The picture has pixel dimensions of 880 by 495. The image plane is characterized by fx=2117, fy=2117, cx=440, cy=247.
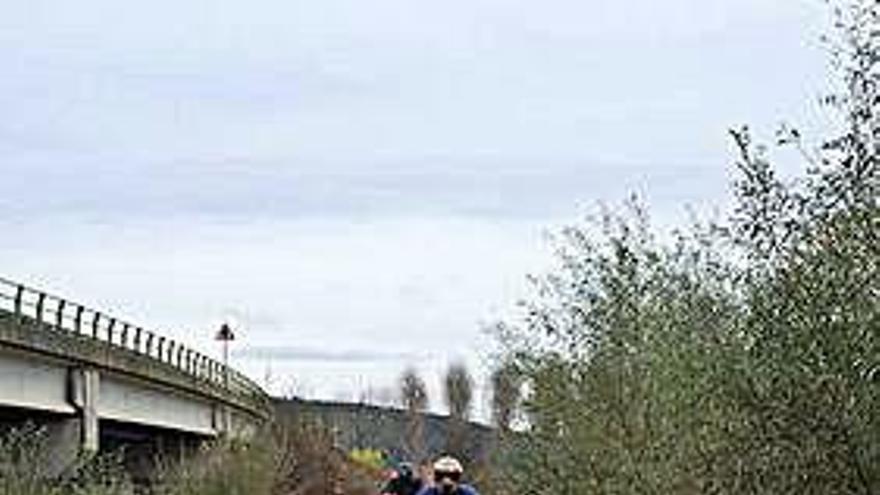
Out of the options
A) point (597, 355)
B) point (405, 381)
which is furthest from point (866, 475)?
point (405, 381)

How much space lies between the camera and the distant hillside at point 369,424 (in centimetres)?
8119

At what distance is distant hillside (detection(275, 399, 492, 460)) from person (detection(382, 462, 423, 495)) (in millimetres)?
40865

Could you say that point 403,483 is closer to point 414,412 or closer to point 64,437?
point 64,437

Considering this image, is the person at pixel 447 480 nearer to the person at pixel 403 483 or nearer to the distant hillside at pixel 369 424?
the person at pixel 403 483

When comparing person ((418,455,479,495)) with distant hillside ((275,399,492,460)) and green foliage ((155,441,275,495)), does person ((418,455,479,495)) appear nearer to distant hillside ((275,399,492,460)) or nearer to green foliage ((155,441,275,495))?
green foliage ((155,441,275,495))

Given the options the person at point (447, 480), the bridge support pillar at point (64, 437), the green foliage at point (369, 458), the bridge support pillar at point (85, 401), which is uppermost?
the green foliage at point (369, 458)

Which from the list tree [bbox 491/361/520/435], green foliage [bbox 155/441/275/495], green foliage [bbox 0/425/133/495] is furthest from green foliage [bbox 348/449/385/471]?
green foliage [bbox 0/425/133/495]

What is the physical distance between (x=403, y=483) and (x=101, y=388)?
105 ft

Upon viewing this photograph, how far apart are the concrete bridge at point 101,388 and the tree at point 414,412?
7.25 meters

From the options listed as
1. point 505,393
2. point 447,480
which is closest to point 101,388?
point 505,393

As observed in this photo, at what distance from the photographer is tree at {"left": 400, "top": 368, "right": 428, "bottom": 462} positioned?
3287 inches

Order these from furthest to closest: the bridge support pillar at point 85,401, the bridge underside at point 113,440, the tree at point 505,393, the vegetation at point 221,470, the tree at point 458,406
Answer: the tree at point 458,406, the bridge support pillar at point 85,401, the bridge underside at point 113,440, the tree at point 505,393, the vegetation at point 221,470

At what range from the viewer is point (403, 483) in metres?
23.0

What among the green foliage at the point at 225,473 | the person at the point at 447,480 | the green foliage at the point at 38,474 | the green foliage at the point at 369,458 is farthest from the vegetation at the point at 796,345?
the green foliage at the point at 369,458
